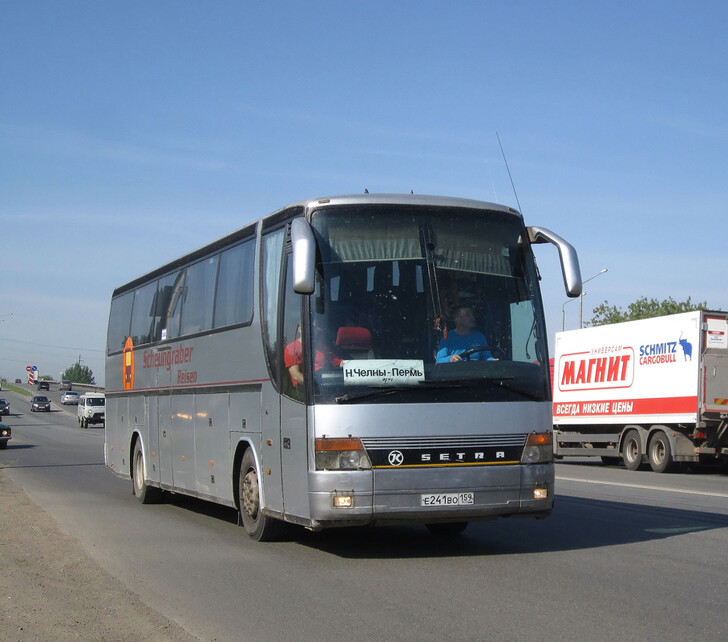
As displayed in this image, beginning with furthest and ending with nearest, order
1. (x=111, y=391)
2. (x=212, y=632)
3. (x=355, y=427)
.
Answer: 1. (x=111, y=391)
2. (x=355, y=427)
3. (x=212, y=632)

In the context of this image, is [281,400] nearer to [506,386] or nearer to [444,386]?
[444,386]

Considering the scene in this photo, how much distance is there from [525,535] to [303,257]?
4.33 metres

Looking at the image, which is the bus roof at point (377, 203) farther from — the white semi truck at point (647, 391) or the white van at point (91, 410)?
the white van at point (91, 410)

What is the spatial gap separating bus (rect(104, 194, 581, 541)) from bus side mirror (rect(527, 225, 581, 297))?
14 millimetres

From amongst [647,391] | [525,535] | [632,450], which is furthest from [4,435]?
[525,535]

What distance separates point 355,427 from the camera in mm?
8602

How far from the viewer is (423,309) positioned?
8945mm

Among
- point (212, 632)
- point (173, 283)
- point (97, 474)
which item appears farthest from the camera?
point (97, 474)

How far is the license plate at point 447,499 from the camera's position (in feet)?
28.5

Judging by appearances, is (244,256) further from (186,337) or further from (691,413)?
(691,413)

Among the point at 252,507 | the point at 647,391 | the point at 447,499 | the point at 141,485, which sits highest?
the point at 647,391

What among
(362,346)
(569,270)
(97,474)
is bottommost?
(97,474)

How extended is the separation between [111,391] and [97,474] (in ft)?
17.2

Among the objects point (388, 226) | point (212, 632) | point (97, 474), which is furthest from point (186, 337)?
point (97, 474)
